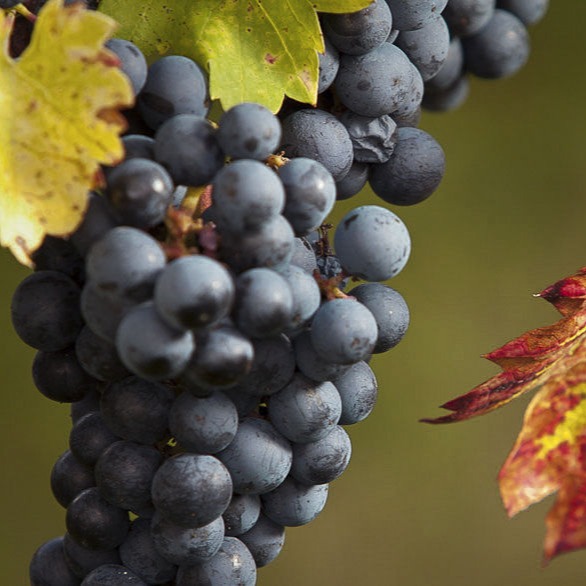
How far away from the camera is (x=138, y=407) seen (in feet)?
1.87

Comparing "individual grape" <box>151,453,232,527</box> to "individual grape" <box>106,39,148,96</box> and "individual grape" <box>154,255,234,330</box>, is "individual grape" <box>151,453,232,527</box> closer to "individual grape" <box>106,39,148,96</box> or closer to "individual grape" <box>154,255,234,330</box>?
"individual grape" <box>154,255,234,330</box>

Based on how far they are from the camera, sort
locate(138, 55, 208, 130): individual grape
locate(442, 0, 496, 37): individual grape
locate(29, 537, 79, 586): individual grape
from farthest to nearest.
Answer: locate(442, 0, 496, 37): individual grape
locate(29, 537, 79, 586): individual grape
locate(138, 55, 208, 130): individual grape

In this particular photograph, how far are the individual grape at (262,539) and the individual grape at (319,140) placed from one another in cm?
25

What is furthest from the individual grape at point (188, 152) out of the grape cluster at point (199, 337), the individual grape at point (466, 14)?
the individual grape at point (466, 14)

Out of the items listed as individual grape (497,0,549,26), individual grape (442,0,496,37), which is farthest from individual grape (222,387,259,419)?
individual grape (497,0,549,26)

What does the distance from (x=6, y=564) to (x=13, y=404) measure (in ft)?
0.78

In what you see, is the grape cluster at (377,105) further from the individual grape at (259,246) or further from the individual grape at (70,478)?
the individual grape at (70,478)

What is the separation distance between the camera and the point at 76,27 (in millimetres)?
488

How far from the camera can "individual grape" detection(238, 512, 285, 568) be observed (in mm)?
646

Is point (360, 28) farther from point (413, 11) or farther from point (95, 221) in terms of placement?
point (95, 221)

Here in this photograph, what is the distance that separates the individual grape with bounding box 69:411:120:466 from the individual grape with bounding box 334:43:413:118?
0.78 feet

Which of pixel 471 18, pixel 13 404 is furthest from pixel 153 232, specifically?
pixel 13 404

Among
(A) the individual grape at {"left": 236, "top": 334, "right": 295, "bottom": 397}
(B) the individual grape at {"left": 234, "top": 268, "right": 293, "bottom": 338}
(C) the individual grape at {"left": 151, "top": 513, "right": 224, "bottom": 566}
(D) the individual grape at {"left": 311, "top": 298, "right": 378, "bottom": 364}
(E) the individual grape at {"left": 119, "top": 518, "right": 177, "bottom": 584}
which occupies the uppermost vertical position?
(B) the individual grape at {"left": 234, "top": 268, "right": 293, "bottom": 338}

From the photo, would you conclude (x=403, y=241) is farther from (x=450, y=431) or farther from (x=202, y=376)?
(x=450, y=431)
